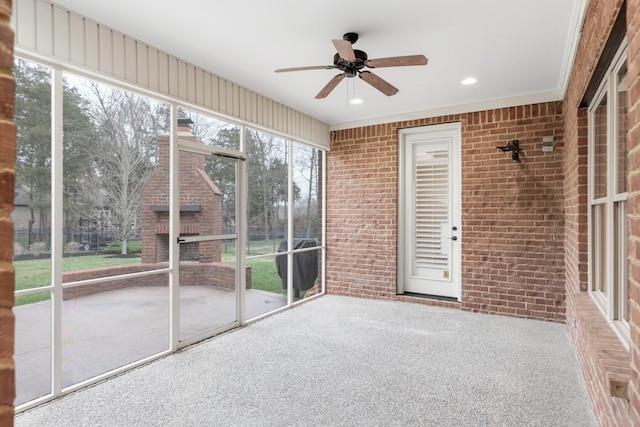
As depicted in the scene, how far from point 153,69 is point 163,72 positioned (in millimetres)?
101

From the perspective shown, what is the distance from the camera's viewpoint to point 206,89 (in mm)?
3713

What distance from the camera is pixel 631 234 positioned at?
1406mm

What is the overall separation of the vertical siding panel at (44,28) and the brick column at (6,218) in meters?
2.42

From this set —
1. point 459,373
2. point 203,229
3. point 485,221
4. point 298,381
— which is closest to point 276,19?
point 203,229

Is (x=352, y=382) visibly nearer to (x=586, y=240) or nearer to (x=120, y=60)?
(x=586, y=240)

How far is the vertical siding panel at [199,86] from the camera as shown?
3.61 m

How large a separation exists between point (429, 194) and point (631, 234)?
3.92 metres

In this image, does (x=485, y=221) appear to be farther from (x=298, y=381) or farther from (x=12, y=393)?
(x=12, y=393)

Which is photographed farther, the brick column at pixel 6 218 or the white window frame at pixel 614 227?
the white window frame at pixel 614 227

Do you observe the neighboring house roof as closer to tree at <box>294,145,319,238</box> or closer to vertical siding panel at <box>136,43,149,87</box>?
vertical siding panel at <box>136,43,149,87</box>

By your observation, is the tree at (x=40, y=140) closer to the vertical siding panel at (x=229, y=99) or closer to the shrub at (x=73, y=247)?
the shrub at (x=73, y=247)

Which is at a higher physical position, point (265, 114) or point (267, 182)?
point (265, 114)

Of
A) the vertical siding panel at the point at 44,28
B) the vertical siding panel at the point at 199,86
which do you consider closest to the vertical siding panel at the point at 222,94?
the vertical siding panel at the point at 199,86

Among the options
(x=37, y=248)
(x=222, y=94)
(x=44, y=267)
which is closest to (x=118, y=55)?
(x=222, y=94)
